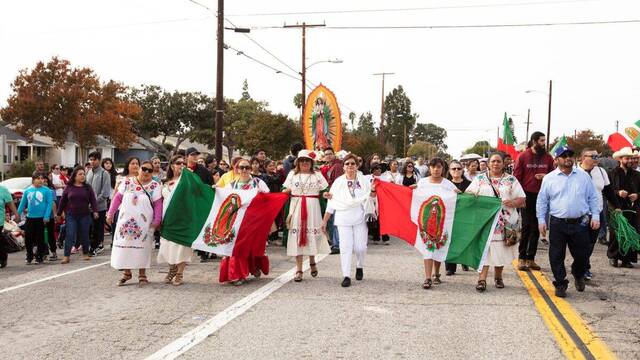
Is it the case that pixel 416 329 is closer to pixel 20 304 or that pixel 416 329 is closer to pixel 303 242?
pixel 303 242

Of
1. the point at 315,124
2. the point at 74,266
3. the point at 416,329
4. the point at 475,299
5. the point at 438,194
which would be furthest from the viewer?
the point at 315,124

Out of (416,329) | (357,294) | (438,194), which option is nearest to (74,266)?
(357,294)

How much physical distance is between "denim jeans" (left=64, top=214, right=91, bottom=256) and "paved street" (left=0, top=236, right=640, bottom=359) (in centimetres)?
207

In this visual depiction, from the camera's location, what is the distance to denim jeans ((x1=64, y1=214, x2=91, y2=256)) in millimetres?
12780

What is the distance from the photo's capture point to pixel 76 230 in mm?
13039

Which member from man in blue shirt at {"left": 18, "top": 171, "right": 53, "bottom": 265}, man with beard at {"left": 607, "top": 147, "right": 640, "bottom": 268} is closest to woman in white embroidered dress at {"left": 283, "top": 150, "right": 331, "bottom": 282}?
man with beard at {"left": 607, "top": 147, "right": 640, "bottom": 268}

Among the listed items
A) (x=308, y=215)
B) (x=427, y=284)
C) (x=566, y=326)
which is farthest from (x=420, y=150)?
(x=566, y=326)

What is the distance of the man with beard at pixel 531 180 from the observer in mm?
11047

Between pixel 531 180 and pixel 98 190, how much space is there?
8.47 m

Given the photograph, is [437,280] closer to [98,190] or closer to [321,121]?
[98,190]

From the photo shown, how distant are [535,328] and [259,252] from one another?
433 cm

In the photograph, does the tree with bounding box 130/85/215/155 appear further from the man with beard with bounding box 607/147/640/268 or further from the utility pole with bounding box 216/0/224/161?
the man with beard with bounding box 607/147/640/268

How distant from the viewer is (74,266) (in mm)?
12078

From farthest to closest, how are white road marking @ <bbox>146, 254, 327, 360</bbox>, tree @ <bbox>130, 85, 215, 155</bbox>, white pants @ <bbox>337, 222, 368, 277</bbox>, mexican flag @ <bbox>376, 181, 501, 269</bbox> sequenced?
1. tree @ <bbox>130, 85, 215, 155</bbox>
2. white pants @ <bbox>337, 222, 368, 277</bbox>
3. mexican flag @ <bbox>376, 181, 501, 269</bbox>
4. white road marking @ <bbox>146, 254, 327, 360</bbox>
